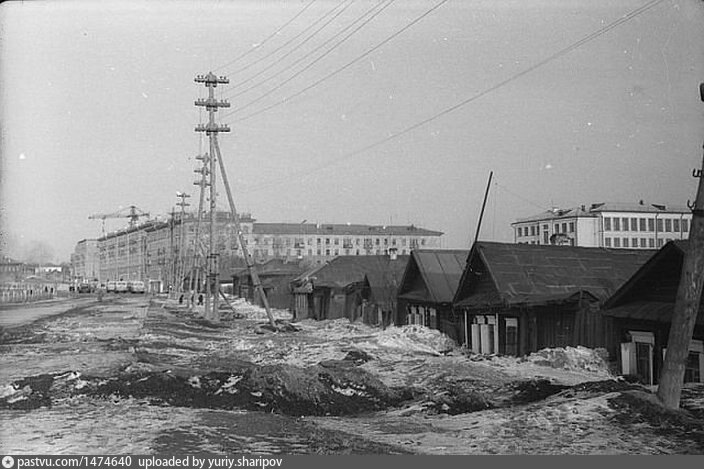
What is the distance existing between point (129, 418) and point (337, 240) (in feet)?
49.0

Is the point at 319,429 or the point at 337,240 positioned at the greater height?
the point at 337,240

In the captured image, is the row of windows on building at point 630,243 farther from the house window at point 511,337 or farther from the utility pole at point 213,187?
the utility pole at point 213,187

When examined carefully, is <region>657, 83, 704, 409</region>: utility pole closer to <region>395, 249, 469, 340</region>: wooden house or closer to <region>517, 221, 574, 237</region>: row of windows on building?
<region>517, 221, 574, 237</region>: row of windows on building

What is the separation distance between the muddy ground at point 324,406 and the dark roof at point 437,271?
4.60m

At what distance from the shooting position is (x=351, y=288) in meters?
24.5

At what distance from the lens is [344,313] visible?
25.5m

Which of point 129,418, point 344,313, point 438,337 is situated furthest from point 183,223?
point 129,418

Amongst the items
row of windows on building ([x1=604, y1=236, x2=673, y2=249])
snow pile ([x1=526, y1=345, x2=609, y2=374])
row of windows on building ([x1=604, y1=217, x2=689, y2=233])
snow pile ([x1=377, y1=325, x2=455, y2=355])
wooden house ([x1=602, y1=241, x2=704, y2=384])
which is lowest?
snow pile ([x1=377, y1=325, x2=455, y2=355])

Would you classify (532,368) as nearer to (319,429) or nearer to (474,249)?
(474,249)

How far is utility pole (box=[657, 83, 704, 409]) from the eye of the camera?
656cm

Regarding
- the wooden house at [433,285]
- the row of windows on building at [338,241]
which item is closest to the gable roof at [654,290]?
the wooden house at [433,285]

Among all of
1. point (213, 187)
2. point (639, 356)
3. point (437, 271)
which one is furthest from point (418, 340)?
point (213, 187)

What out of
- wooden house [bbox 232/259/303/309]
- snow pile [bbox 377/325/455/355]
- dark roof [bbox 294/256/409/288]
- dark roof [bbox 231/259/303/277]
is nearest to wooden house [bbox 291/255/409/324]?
dark roof [bbox 294/256/409/288]

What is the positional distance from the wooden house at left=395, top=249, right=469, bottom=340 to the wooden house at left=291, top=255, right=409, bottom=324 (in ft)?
6.40
